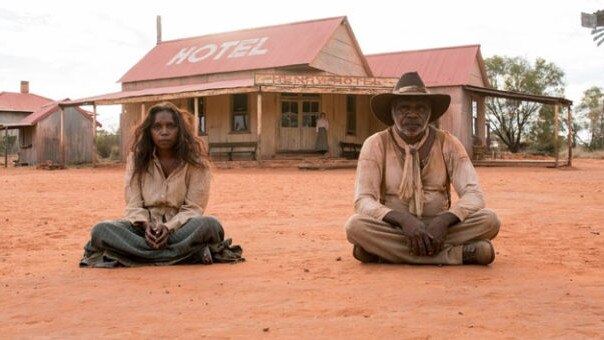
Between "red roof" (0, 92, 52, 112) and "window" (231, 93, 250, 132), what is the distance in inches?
916

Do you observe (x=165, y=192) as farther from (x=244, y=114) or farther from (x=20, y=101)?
(x=20, y=101)

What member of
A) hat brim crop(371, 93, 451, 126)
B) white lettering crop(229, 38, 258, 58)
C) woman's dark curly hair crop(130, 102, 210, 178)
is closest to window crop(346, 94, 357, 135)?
white lettering crop(229, 38, 258, 58)

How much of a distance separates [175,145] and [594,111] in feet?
150

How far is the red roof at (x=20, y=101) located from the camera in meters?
41.7

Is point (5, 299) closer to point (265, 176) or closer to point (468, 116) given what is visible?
point (265, 176)

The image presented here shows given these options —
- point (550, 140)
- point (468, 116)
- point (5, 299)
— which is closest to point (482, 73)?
point (468, 116)

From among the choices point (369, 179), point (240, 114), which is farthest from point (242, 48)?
point (369, 179)

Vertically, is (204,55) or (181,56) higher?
(181,56)

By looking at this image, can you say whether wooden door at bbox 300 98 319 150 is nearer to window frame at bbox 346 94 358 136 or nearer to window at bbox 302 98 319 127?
window at bbox 302 98 319 127

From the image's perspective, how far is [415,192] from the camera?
514 centimetres

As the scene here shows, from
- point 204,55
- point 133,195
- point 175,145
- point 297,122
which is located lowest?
point 133,195

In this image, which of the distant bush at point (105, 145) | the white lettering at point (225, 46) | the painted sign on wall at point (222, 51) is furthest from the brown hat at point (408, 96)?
the distant bush at point (105, 145)

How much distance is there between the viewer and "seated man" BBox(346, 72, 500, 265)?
5.06 metres

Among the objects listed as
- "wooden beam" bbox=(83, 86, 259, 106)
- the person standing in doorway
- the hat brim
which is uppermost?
"wooden beam" bbox=(83, 86, 259, 106)
